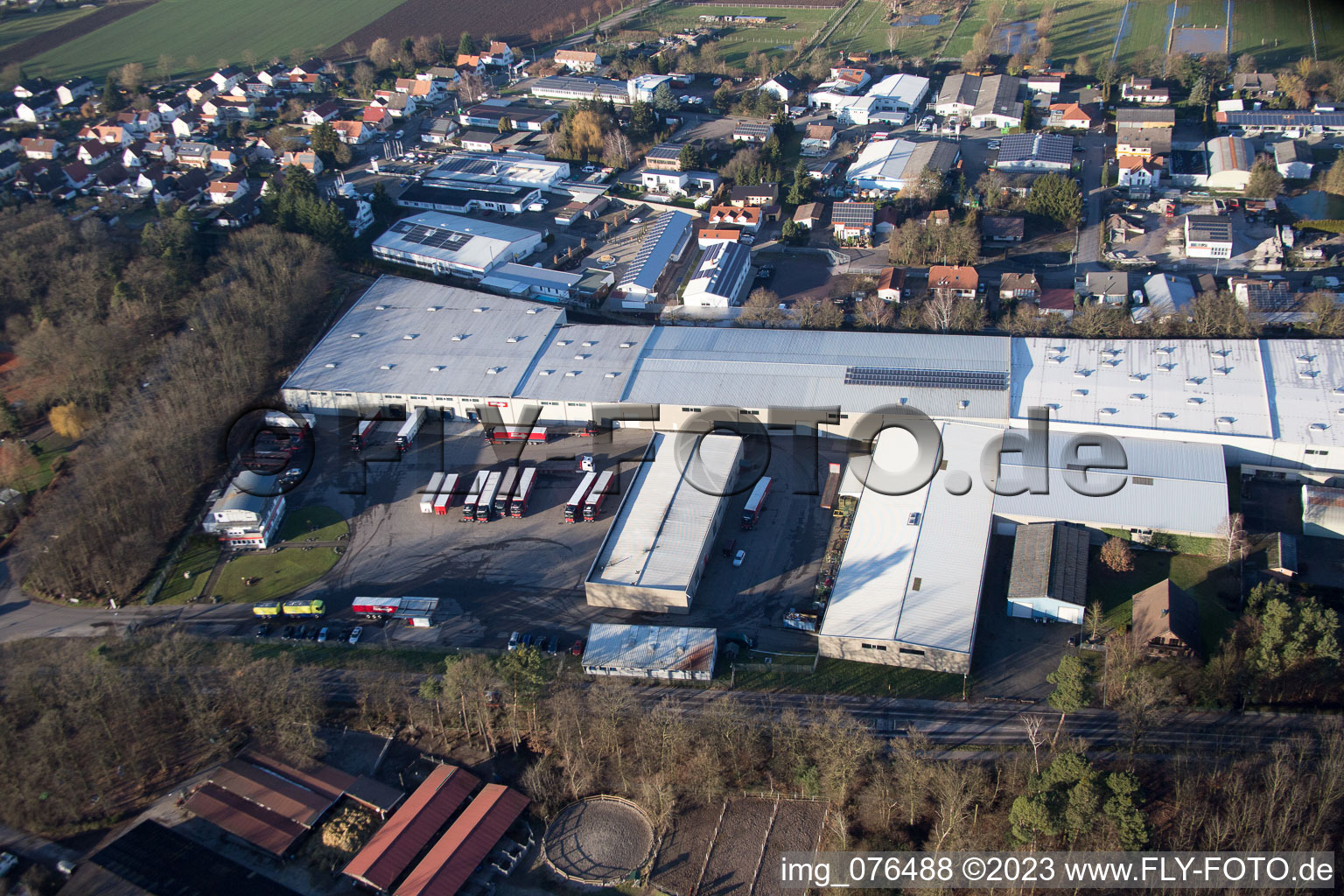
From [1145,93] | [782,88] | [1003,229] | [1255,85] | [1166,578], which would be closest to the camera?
[1166,578]


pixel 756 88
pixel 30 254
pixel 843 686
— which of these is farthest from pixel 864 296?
pixel 30 254

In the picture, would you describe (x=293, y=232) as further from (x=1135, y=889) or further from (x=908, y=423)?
(x=1135, y=889)

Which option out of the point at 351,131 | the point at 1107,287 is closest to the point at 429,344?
the point at 1107,287

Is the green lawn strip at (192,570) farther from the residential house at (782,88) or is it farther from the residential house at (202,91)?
the residential house at (202,91)

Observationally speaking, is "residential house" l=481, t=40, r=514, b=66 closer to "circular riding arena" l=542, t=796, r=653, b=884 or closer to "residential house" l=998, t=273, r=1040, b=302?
"residential house" l=998, t=273, r=1040, b=302

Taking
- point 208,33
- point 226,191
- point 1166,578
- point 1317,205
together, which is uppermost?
point 208,33

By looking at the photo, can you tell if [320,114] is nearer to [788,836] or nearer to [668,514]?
[668,514]

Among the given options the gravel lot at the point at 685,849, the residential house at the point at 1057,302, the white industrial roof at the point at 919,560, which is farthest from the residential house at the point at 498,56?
the gravel lot at the point at 685,849
